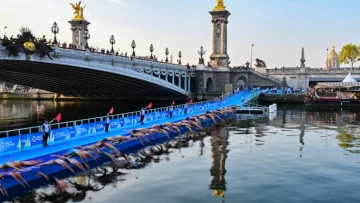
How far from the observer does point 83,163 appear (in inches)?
986

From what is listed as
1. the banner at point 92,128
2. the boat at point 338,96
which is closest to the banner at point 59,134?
the banner at point 92,128

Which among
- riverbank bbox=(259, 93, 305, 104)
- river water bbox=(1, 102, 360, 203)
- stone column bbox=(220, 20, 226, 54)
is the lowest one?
river water bbox=(1, 102, 360, 203)

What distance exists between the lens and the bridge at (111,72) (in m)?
47.8

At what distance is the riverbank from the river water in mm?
54780

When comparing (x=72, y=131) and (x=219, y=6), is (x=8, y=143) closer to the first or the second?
(x=72, y=131)

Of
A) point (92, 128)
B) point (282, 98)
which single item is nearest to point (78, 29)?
point (282, 98)

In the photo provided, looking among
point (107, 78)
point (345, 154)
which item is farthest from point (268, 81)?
point (345, 154)

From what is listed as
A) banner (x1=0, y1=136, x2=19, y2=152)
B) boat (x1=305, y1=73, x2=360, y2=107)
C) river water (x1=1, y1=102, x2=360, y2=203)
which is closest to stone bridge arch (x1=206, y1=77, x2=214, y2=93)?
boat (x1=305, y1=73, x2=360, y2=107)

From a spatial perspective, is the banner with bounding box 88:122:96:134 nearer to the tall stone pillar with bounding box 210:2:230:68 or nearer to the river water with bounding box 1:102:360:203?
the river water with bounding box 1:102:360:203

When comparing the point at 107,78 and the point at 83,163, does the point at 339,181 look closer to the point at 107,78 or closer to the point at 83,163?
the point at 83,163

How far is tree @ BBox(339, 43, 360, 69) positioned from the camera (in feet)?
464

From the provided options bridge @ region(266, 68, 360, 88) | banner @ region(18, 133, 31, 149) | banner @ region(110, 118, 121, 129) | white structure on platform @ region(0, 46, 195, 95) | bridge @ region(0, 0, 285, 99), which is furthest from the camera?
bridge @ region(266, 68, 360, 88)

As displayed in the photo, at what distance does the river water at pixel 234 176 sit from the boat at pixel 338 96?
46.1 m

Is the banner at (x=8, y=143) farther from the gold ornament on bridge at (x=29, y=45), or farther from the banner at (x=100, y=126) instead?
the gold ornament on bridge at (x=29, y=45)
